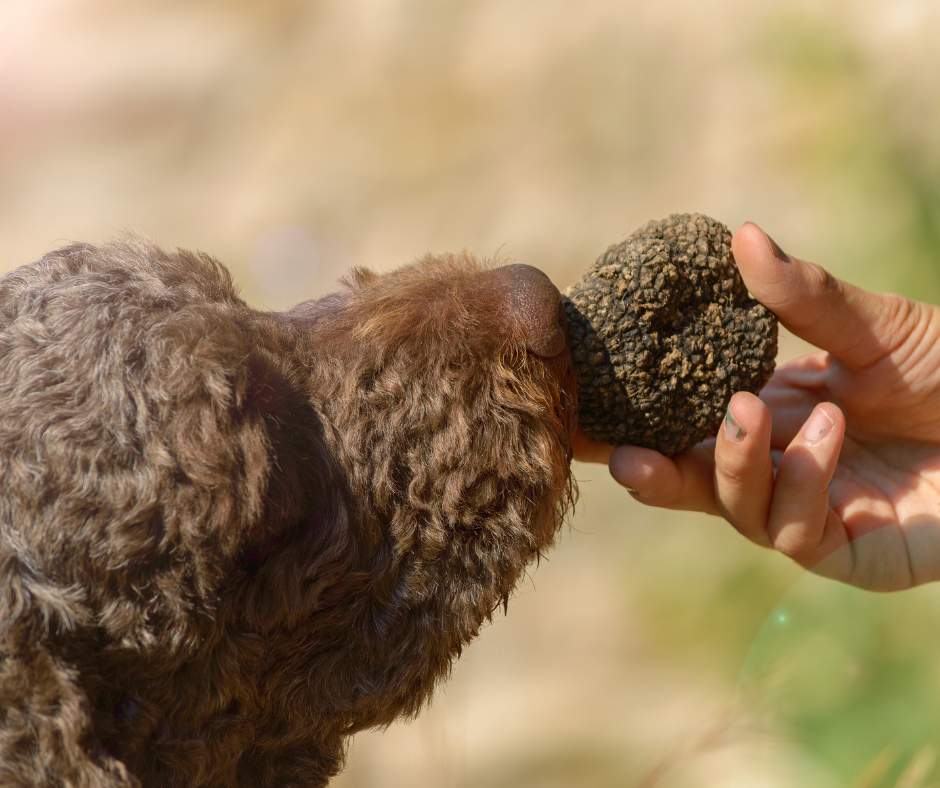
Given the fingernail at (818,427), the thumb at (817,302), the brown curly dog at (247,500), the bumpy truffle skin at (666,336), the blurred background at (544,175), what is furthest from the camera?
the blurred background at (544,175)

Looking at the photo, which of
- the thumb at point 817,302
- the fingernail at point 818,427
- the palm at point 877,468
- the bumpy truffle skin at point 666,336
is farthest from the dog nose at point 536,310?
the palm at point 877,468

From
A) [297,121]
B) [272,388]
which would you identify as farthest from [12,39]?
[272,388]

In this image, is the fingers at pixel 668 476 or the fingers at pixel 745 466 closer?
the fingers at pixel 745 466

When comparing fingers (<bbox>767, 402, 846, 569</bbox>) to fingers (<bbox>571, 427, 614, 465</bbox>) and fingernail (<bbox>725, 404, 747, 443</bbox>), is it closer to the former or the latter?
fingernail (<bbox>725, 404, 747, 443</bbox>)

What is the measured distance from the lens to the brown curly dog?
173 cm

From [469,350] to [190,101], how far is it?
3.98 metres

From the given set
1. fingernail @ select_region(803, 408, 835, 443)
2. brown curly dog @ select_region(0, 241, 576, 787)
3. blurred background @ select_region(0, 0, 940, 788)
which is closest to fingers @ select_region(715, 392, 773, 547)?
fingernail @ select_region(803, 408, 835, 443)

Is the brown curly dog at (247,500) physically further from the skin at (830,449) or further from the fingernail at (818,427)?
the fingernail at (818,427)

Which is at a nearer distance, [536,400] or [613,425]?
[536,400]

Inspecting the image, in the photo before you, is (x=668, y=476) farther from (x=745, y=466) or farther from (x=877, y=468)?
(x=877, y=468)

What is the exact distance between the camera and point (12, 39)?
212 inches

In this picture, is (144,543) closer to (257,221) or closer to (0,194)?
(257,221)

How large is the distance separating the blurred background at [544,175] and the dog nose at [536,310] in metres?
1.66

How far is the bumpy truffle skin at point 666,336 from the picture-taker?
213cm
